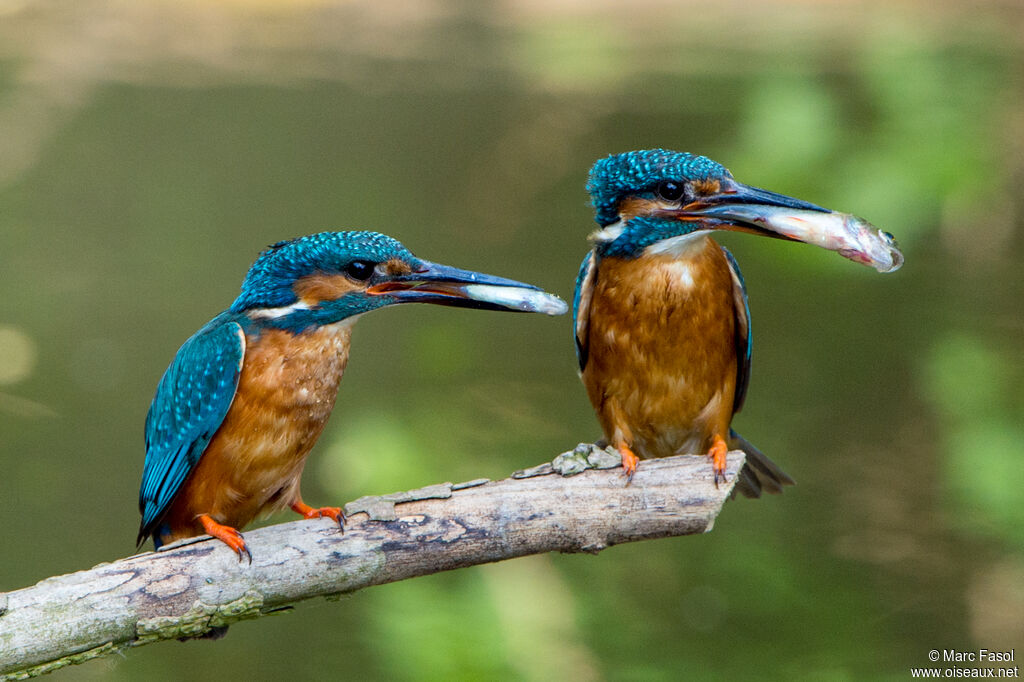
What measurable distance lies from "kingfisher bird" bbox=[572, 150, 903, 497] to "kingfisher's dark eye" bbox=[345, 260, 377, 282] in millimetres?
489

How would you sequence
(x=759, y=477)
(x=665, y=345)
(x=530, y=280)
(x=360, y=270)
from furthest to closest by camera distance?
(x=530, y=280), (x=759, y=477), (x=665, y=345), (x=360, y=270)

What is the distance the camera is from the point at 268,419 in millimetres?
2045

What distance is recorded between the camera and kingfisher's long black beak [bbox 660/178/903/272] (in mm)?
1699

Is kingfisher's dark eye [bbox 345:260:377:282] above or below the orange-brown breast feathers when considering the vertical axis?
above

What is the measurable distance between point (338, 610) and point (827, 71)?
3.80m

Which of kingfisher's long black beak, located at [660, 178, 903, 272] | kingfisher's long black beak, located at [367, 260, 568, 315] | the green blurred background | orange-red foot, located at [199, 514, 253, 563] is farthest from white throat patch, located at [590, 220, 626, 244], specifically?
the green blurred background

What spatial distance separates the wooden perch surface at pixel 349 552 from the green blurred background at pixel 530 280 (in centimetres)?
196

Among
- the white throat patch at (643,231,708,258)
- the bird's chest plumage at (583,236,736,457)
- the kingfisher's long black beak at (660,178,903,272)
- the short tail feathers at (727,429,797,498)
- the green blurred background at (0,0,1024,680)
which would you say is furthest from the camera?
the green blurred background at (0,0,1024,680)

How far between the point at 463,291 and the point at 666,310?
1.81ft

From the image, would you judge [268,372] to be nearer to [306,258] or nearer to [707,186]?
[306,258]

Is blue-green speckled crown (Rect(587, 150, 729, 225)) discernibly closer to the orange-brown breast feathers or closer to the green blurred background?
the orange-brown breast feathers

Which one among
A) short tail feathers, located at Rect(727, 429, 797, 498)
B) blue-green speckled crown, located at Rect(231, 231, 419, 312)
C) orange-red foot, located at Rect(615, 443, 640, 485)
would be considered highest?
blue-green speckled crown, located at Rect(231, 231, 419, 312)

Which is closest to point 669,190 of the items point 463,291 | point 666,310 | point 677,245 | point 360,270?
point 677,245

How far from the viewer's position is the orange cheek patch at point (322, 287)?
1972 millimetres
